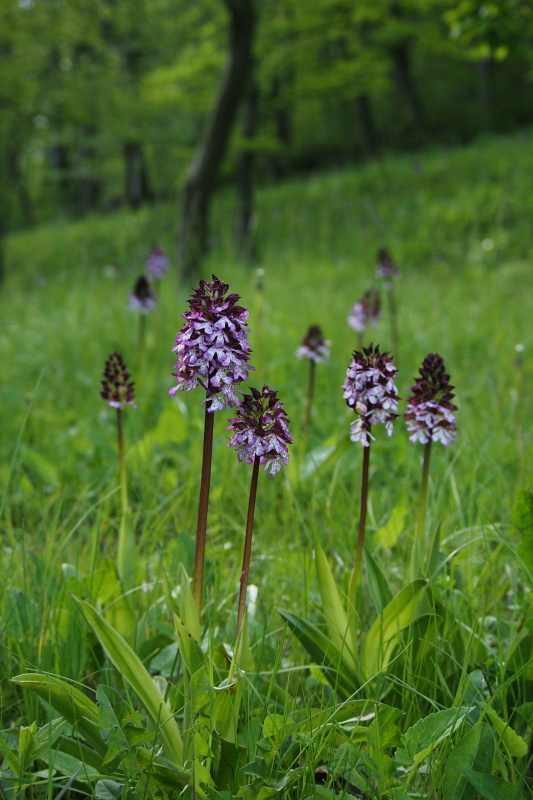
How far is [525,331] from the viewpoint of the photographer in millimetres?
5117

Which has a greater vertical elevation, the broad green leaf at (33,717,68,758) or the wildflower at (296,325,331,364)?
the wildflower at (296,325,331,364)

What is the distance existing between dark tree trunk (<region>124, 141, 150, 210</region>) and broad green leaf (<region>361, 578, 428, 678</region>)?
64.2 ft

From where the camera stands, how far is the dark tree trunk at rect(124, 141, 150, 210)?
2171 cm

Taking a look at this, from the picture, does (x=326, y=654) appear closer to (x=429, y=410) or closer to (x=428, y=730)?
(x=428, y=730)

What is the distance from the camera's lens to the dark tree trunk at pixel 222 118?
28.2 feet

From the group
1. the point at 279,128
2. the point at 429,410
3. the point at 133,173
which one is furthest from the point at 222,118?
the point at 133,173

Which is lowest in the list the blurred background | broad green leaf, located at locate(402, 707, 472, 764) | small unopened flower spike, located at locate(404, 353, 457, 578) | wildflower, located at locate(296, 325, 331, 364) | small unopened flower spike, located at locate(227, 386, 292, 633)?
broad green leaf, located at locate(402, 707, 472, 764)

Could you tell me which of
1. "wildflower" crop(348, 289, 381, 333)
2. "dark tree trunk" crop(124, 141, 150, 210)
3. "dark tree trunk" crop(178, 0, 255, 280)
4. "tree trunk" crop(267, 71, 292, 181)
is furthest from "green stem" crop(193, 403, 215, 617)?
"dark tree trunk" crop(124, 141, 150, 210)

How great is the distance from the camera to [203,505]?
1251 millimetres

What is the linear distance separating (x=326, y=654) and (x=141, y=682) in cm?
39

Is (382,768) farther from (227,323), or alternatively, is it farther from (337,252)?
(337,252)

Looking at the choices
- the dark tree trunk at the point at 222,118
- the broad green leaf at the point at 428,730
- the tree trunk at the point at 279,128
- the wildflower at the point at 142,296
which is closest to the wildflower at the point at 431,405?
the broad green leaf at the point at 428,730

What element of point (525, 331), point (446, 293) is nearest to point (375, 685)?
point (525, 331)

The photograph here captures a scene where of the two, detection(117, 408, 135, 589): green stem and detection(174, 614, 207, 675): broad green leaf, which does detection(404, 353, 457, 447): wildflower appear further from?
detection(117, 408, 135, 589): green stem
